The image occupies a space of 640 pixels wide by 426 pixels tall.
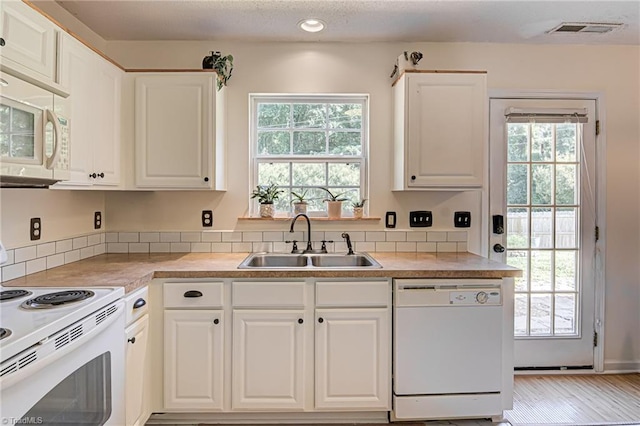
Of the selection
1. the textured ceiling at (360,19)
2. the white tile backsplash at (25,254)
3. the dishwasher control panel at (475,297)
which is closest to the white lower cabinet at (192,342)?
the white tile backsplash at (25,254)

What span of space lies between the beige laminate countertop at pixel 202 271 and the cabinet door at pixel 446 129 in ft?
1.81

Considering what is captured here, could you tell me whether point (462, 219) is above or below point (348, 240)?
above

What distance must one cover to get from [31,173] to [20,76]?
1.22ft

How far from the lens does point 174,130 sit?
2.28m

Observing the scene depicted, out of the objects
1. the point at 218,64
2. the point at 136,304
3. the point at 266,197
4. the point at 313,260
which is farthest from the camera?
the point at 266,197

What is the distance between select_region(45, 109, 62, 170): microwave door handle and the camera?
1.40 metres

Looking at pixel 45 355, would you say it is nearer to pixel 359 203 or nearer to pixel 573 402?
pixel 359 203

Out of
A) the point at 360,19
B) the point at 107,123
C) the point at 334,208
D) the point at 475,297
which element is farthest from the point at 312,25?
the point at 475,297

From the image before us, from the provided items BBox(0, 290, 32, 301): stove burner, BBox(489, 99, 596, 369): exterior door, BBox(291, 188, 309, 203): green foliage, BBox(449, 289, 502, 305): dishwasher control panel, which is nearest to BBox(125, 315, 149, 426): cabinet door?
BBox(0, 290, 32, 301): stove burner

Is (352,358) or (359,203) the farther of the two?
(359,203)

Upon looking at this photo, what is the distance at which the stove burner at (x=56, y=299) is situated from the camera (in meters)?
1.32

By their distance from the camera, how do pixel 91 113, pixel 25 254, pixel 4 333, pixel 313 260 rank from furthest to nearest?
pixel 313 260
pixel 91 113
pixel 25 254
pixel 4 333

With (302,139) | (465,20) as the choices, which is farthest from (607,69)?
(302,139)

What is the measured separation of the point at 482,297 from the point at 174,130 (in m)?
2.06
